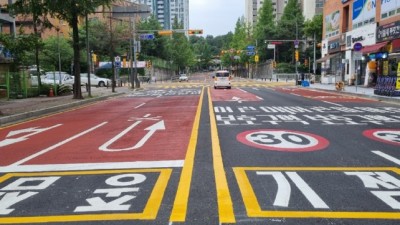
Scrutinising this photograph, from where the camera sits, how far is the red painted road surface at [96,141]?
771 centimetres

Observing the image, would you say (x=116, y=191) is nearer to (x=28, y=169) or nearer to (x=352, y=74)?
(x=28, y=169)

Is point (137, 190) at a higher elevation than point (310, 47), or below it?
below

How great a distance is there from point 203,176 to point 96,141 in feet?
13.9

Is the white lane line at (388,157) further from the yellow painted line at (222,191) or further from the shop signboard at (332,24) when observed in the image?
the shop signboard at (332,24)

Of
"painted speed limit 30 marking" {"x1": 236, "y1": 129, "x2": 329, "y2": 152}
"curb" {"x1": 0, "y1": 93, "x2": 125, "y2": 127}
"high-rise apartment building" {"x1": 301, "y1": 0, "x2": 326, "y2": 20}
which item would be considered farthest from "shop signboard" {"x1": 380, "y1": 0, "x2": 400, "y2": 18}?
"high-rise apartment building" {"x1": 301, "y1": 0, "x2": 326, "y2": 20}

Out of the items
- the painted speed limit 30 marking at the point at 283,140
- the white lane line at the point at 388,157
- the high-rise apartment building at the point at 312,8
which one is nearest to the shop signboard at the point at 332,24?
the painted speed limit 30 marking at the point at 283,140

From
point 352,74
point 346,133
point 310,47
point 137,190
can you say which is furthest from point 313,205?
point 310,47

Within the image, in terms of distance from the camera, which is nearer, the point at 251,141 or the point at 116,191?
the point at 116,191

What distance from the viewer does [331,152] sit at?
25.9ft

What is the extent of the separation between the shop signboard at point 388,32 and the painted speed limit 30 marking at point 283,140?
25.0m

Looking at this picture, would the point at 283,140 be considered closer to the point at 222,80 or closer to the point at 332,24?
the point at 222,80

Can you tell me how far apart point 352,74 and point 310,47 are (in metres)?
43.1

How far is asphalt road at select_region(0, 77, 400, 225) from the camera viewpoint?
4.56m

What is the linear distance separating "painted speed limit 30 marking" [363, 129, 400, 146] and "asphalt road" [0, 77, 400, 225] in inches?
1.1
